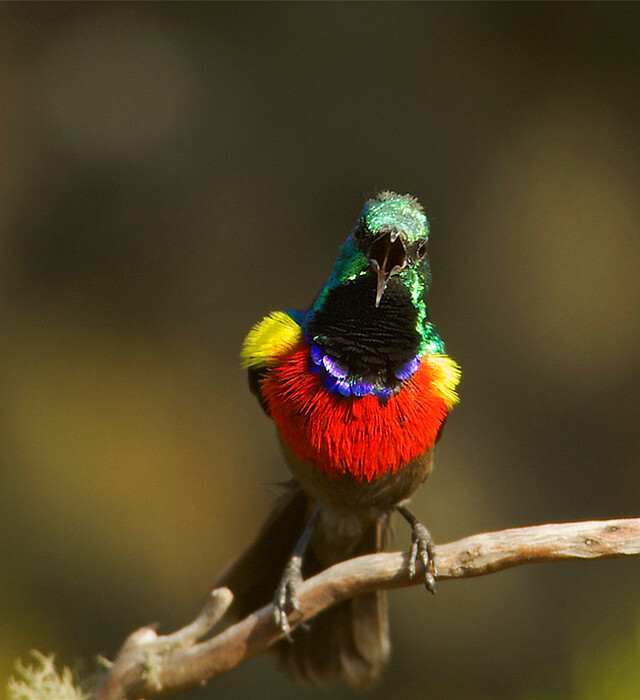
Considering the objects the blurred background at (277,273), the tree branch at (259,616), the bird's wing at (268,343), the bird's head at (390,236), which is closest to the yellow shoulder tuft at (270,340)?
the bird's wing at (268,343)

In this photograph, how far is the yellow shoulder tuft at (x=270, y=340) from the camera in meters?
2.51

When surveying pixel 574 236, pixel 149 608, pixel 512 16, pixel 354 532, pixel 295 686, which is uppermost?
pixel 512 16

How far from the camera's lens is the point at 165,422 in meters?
4.68

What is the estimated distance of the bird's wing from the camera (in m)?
2.51

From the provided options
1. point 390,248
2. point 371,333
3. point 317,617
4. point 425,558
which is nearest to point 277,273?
point 317,617

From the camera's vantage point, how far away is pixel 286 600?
255 centimetres

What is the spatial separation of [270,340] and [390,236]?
526 millimetres

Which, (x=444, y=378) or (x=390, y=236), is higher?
(x=390, y=236)

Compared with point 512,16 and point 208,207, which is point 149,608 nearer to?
point 208,207

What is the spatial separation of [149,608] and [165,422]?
956mm

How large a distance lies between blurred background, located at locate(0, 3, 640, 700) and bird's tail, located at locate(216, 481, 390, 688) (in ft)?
4.45

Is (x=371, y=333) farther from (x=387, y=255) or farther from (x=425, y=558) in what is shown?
(x=425, y=558)

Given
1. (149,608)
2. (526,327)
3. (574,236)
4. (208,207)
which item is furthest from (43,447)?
(574,236)

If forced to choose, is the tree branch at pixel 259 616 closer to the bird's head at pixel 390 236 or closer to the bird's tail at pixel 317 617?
the bird's tail at pixel 317 617
